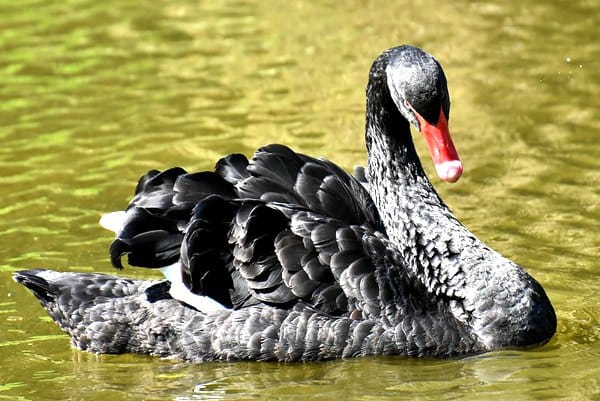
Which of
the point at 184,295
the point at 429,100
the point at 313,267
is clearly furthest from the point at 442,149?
the point at 184,295

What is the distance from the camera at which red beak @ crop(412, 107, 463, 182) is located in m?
6.25

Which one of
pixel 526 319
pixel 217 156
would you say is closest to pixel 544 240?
pixel 526 319

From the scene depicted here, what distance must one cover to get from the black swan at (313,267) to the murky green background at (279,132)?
14cm

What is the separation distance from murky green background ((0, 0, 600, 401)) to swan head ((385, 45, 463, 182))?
0.99 metres

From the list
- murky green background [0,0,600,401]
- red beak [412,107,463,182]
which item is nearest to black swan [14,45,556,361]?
red beak [412,107,463,182]

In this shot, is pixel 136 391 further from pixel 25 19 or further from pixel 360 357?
pixel 25 19

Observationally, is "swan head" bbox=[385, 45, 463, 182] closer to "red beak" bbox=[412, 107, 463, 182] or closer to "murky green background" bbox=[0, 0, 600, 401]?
"red beak" bbox=[412, 107, 463, 182]

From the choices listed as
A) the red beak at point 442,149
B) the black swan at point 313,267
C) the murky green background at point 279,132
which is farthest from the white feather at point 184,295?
the red beak at point 442,149

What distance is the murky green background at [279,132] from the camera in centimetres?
627

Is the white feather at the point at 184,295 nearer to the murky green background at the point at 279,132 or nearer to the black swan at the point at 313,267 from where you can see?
the black swan at the point at 313,267

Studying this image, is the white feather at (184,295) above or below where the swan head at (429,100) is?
below

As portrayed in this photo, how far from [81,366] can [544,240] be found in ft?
9.73

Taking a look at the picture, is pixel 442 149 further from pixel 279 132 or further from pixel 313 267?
pixel 279 132

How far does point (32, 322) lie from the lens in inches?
282
